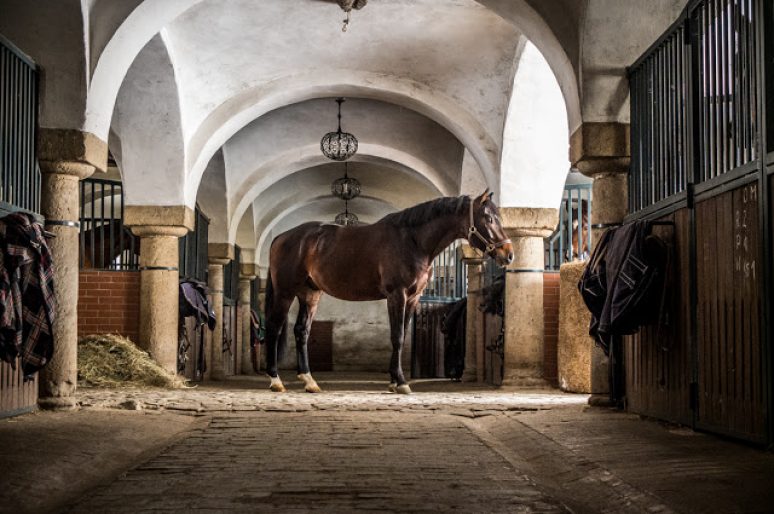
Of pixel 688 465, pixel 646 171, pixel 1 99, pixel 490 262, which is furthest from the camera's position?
pixel 490 262

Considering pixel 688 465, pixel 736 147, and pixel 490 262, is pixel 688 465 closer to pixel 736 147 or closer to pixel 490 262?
pixel 736 147

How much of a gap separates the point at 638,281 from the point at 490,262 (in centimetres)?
861

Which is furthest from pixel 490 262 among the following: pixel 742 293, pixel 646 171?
pixel 742 293

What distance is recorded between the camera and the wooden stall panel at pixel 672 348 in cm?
600

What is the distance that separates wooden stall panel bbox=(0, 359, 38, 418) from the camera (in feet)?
21.3

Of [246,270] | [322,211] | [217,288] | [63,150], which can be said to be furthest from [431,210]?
[322,211]

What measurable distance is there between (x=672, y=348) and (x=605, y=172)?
1996 mm

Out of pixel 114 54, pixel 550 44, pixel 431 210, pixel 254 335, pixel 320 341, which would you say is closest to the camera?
pixel 114 54

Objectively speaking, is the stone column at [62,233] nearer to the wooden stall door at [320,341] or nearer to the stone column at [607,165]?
the stone column at [607,165]

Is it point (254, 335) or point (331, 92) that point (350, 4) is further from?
point (254, 335)

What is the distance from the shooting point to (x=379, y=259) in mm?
10633

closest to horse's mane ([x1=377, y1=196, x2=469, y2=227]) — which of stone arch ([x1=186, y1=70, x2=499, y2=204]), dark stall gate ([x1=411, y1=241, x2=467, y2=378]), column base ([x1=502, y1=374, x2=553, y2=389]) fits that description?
stone arch ([x1=186, y1=70, x2=499, y2=204])

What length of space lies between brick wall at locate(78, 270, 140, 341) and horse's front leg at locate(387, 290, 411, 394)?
3979mm

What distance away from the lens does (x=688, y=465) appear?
4426 millimetres
